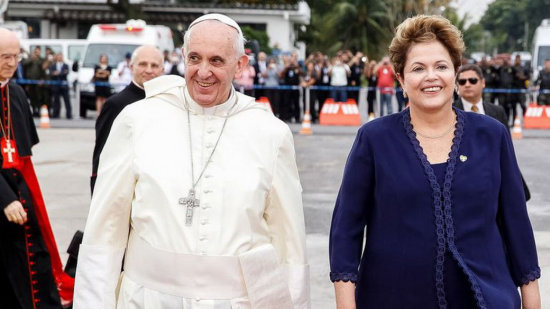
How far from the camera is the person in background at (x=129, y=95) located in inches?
234

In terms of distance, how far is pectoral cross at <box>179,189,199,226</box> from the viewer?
143 inches

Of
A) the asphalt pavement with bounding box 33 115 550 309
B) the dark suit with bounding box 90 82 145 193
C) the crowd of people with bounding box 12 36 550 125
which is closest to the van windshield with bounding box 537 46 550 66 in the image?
the crowd of people with bounding box 12 36 550 125

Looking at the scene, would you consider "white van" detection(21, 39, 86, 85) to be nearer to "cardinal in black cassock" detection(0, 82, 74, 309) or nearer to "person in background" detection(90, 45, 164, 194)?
"person in background" detection(90, 45, 164, 194)

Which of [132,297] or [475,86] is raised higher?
[475,86]

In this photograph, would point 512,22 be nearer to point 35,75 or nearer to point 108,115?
point 35,75

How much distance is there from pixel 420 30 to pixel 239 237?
3.34ft

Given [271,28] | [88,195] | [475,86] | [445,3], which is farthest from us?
[445,3]

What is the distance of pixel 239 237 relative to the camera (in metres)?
3.66

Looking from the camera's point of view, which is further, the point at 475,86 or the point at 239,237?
the point at 475,86

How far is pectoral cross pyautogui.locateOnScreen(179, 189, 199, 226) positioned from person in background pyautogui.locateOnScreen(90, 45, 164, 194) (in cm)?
230

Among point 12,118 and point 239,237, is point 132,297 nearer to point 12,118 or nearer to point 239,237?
point 239,237

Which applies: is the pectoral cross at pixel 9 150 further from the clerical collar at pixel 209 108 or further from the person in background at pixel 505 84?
the person in background at pixel 505 84

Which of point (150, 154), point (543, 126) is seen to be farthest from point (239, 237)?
point (543, 126)

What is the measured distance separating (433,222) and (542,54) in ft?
88.4
